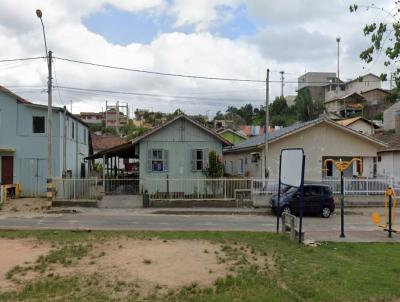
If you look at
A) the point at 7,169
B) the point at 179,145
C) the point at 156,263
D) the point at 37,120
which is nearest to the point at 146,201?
the point at 179,145

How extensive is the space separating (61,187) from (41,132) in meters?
5.58

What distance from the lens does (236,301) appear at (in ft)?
24.1

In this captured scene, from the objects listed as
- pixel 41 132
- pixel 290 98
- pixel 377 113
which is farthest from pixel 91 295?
pixel 290 98

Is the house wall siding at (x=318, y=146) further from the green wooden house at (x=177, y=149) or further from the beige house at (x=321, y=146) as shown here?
the green wooden house at (x=177, y=149)

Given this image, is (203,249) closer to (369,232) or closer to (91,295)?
(91,295)

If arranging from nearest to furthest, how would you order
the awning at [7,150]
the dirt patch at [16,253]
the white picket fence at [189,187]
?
the dirt patch at [16,253]
the white picket fence at [189,187]
the awning at [7,150]

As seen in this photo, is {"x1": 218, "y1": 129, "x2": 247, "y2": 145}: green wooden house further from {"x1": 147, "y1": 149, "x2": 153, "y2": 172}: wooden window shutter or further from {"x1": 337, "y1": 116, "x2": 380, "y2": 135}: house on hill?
{"x1": 147, "y1": 149, "x2": 153, "y2": 172}: wooden window shutter

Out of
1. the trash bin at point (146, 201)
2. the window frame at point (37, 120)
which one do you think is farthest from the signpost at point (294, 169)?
the window frame at point (37, 120)

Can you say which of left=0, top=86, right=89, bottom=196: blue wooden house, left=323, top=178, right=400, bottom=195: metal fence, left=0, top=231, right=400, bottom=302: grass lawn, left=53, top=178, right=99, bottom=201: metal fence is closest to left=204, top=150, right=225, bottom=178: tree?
left=323, top=178, right=400, bottom=195: metal fence

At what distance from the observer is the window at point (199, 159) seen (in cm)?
2800

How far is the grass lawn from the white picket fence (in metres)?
12.1

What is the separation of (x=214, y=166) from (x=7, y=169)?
40.9 feet

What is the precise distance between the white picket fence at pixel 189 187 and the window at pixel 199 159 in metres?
1.34

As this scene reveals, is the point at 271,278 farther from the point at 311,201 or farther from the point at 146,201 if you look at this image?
the point at 146,201
